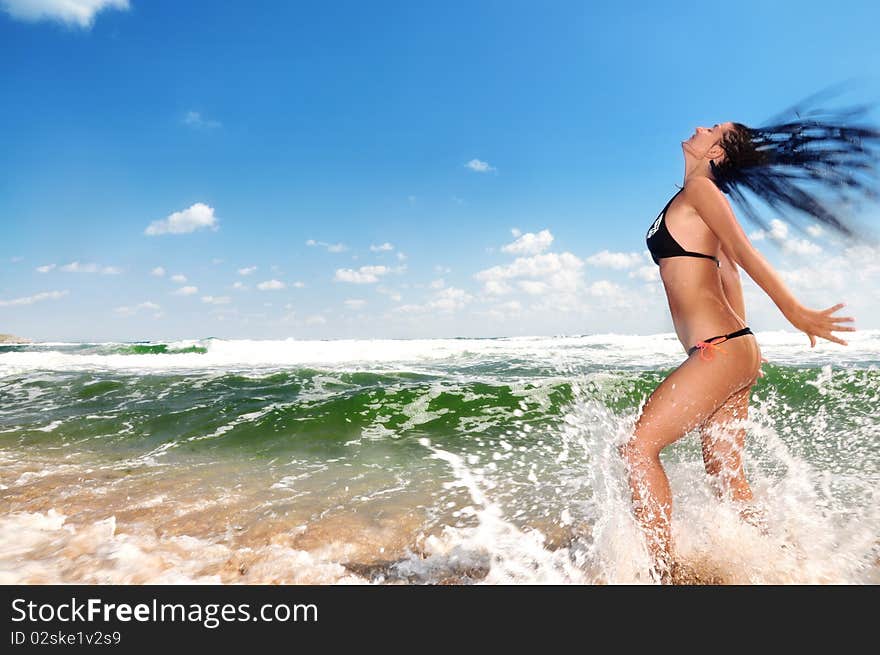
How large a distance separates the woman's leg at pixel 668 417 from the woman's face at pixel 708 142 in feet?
3.50

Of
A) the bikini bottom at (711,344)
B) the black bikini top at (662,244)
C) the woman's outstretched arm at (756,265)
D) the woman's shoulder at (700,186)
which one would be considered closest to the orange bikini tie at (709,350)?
the bikini bottom at (711,344)

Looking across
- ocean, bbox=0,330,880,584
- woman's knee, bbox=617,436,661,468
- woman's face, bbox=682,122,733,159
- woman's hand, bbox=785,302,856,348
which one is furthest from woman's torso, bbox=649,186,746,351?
ocean, bbox=0,330,880,584

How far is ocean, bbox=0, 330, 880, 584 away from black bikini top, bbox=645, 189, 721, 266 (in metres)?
1.16

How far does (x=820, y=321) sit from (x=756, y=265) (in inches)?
14.4

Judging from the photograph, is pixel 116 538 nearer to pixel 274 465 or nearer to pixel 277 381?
pixel 274 465

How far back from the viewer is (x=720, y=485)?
9.91 feet

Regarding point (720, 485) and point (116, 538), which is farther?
point (116, 538)

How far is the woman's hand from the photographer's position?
2.31m

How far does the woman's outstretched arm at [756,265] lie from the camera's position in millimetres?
2344

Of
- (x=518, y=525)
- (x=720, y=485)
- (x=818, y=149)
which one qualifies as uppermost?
(x=818, y=149)

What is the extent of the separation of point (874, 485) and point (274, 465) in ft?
19.1

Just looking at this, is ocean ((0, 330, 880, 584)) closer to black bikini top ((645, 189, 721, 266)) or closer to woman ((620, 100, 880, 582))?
woman ((620, 100, 880, 582))
